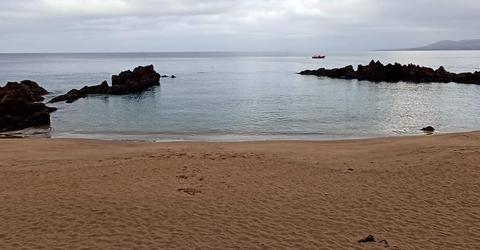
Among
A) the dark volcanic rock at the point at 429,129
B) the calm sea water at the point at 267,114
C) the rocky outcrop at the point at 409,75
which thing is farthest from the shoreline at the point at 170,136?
the rocky outcrop at the point at 409,75

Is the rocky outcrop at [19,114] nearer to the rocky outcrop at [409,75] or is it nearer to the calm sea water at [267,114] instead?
the calm sea water at [267,114]

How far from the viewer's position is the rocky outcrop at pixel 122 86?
54.2m

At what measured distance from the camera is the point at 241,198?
45.0 ft

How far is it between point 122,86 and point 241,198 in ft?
166

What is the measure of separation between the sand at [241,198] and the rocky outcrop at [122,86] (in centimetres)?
3431

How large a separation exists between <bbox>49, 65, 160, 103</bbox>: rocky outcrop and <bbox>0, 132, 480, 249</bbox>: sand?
3431 cm

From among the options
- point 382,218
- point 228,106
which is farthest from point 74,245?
point 228,106

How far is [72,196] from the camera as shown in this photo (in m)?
13.8

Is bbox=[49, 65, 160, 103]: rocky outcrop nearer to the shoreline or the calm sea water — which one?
the calm sea water

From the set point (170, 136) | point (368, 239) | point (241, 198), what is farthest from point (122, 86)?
point (368, 239)

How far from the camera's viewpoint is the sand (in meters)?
10.6

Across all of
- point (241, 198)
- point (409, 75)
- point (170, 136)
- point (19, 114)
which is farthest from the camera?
point (409, 75)

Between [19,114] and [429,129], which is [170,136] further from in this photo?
[429,129]

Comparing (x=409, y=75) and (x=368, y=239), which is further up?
(x=409, y=75)
